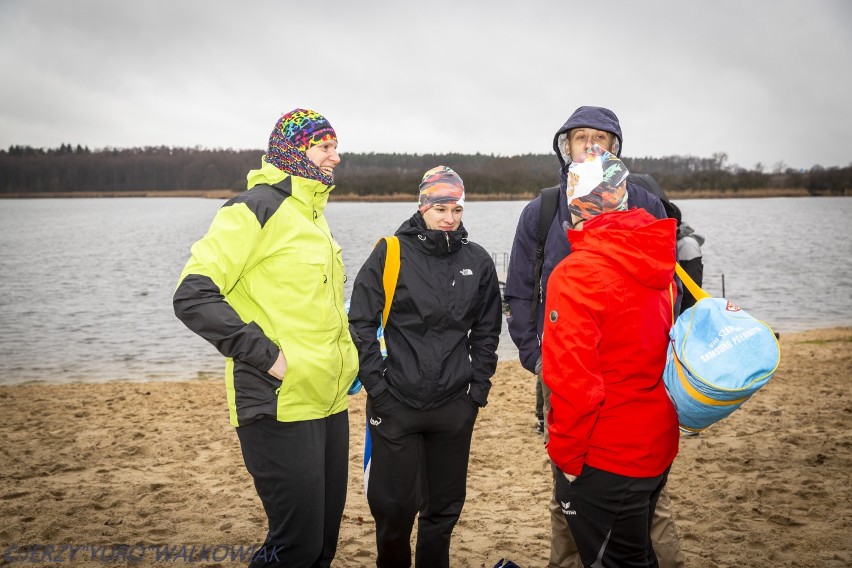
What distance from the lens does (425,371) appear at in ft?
10.2

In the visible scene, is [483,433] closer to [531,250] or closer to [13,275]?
[531,250]

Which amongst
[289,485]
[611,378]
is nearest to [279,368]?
[289,485]

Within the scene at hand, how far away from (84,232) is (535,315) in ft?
206

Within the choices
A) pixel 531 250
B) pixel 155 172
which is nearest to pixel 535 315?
pixel 531 250

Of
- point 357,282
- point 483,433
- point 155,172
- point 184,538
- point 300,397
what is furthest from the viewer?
point 155,172

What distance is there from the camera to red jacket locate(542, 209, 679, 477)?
222 cm

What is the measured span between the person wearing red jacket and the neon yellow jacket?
3.30 ft

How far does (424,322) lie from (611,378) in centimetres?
107

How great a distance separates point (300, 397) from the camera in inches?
106

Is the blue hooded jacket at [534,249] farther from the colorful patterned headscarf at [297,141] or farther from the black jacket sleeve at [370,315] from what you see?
the colorful patterned headscarf at [297,141]

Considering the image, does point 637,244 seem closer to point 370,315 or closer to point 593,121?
point 593,121

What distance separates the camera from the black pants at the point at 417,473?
10.3ft

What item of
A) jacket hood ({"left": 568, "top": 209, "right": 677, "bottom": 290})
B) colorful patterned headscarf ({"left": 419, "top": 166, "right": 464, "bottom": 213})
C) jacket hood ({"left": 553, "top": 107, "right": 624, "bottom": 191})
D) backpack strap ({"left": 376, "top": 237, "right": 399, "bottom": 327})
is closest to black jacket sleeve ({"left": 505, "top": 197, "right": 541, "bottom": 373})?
jacket hood ({"left": 553, "top": 107, "right": 624, "bottom": 191})

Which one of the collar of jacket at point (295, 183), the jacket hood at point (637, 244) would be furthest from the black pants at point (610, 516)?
the collar of jacket at point (295, 183)
